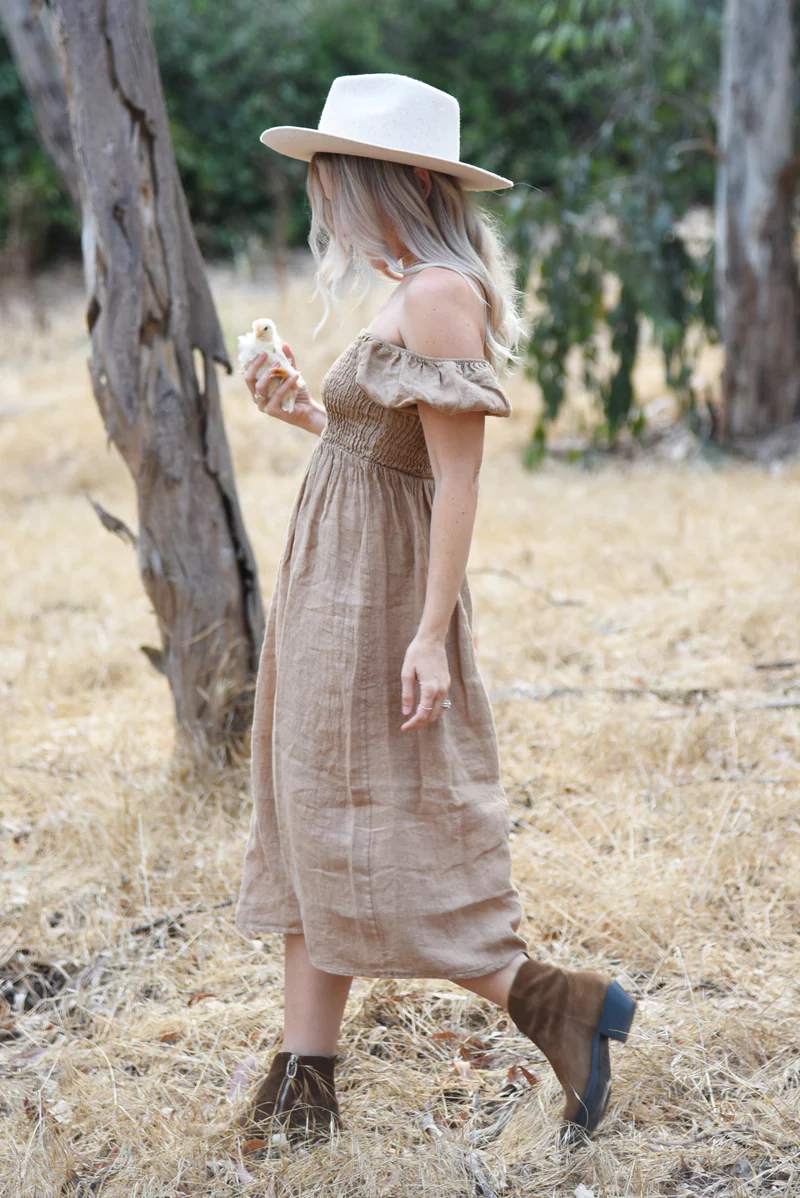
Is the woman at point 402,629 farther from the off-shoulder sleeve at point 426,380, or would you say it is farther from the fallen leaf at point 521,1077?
the fallen leaf at point 521,1077

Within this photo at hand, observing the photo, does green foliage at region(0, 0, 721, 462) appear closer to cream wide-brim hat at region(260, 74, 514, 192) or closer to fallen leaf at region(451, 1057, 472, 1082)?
cream wide-brim hat at region(260, 74, 514, 192)

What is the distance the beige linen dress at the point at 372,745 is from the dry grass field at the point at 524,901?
0.40 m

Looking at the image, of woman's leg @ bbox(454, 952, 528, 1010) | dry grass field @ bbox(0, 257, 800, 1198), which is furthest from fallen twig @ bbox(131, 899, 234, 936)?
woman's leg @ bbox(454, 952, 528, 1010)

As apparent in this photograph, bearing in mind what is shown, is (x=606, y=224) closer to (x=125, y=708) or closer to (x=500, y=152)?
(x=125, y=708)

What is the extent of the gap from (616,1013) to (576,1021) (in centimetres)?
7

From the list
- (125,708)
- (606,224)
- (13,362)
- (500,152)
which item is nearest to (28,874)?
(125,708)

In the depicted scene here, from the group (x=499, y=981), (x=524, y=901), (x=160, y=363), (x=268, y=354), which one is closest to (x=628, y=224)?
(x=160, y=363)

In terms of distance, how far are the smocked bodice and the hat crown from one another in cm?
30

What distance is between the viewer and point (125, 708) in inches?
152

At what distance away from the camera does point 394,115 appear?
5.67 ft

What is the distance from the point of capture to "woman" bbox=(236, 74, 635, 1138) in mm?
1738

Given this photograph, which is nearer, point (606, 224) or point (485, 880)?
point (485, 880)

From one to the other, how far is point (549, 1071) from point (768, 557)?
316cm

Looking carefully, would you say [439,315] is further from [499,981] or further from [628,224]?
[628,224]
